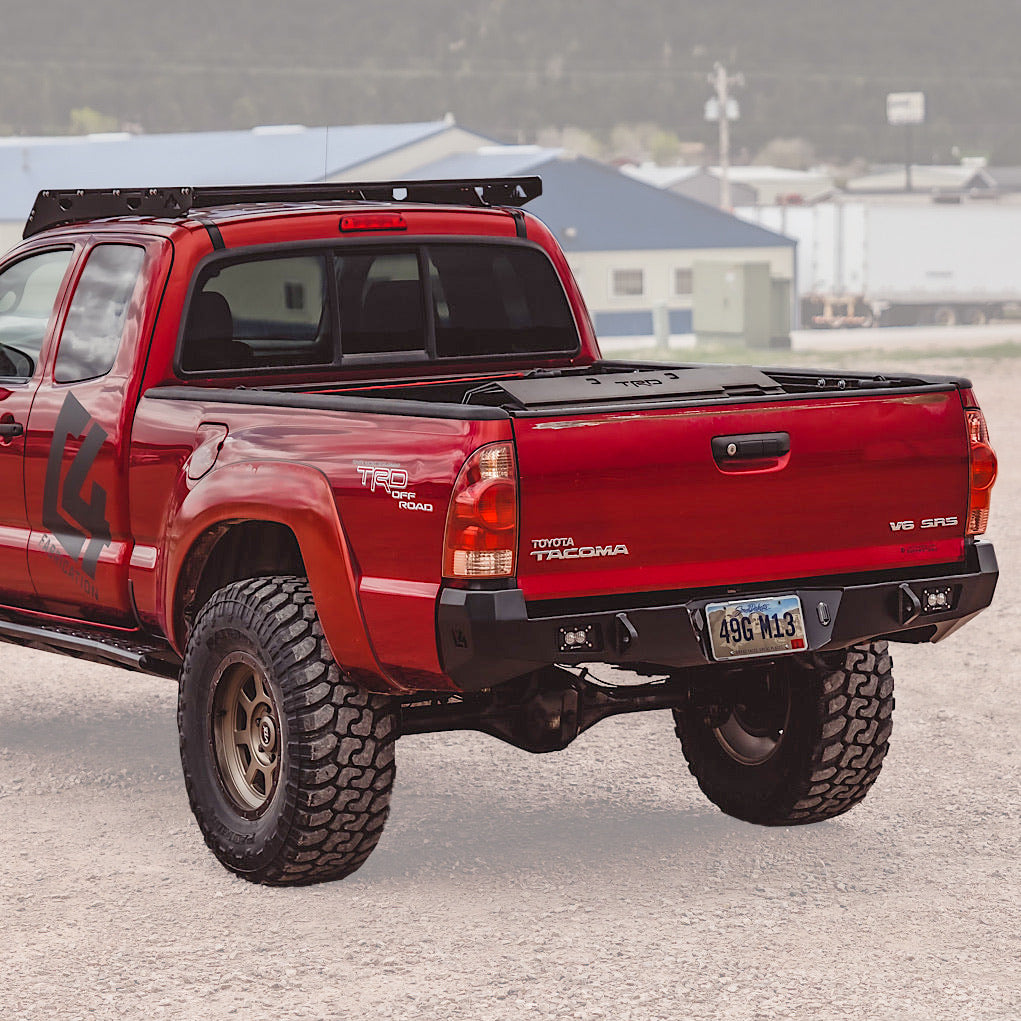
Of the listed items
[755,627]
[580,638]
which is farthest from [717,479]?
[580,638]

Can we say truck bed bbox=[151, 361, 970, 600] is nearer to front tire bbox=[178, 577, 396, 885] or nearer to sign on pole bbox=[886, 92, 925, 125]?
front tire bbox=[178, 577, 396, 885]

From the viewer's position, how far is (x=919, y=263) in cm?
6188

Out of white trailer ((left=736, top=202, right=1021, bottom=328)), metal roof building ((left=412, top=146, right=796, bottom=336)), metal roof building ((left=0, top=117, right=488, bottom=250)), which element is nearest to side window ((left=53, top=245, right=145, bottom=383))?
metal roof building ((left=0, top=117, right=488, bottom=250))

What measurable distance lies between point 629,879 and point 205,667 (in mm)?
1469

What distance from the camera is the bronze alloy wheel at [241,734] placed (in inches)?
239

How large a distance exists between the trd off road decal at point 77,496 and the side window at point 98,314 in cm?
15

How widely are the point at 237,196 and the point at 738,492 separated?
2.73 meters

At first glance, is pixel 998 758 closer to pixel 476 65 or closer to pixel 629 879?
pixel 629 879

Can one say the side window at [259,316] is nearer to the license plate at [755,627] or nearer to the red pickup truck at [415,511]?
the red pickup truck at [415,511]

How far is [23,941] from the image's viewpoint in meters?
5.48

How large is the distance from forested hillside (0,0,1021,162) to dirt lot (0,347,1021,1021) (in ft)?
473

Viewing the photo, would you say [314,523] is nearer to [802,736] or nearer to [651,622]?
[651,622]

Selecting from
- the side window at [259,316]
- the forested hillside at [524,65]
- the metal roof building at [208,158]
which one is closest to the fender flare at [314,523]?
the side window at [259,316]

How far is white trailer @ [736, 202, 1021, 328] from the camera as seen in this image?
61156mm
